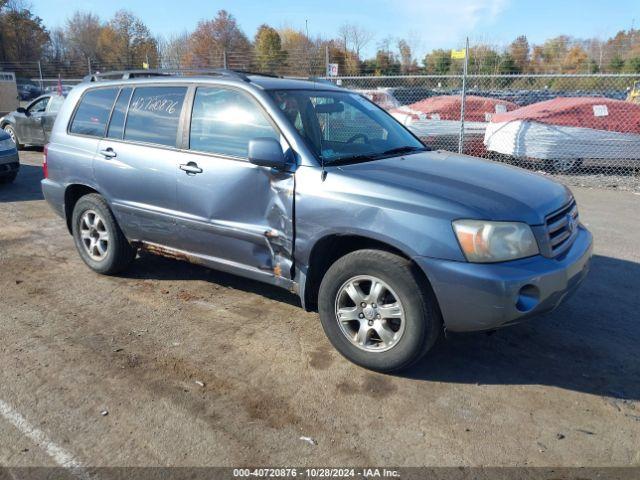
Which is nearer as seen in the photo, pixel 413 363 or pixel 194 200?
pixel 413 363

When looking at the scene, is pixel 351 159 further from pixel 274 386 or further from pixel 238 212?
pixel 274 386

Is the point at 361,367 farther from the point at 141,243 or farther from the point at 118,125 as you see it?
the point at 118,125

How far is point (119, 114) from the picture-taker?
4848 millimetres

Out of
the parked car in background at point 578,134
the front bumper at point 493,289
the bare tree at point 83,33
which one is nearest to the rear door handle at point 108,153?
the front bumper at point 493,289

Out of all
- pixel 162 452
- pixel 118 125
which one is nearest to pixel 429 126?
pixel 118 125

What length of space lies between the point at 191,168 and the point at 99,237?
1.59m

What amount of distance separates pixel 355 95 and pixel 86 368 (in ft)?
10.3

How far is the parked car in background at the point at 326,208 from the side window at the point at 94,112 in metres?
0.02

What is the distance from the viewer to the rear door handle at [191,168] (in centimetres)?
412

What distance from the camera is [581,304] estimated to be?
181 inches

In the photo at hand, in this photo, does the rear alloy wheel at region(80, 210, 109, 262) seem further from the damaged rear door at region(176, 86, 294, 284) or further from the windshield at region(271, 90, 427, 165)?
the windshield at region(271, 90, 427, 165)

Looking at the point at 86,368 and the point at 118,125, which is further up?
the point at 118,125

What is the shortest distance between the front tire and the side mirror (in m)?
0.79

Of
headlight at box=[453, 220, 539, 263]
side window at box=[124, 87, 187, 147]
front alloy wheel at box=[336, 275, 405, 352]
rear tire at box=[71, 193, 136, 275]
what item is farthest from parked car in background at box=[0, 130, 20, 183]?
headlight at box=[453, 220, 539, 263]
